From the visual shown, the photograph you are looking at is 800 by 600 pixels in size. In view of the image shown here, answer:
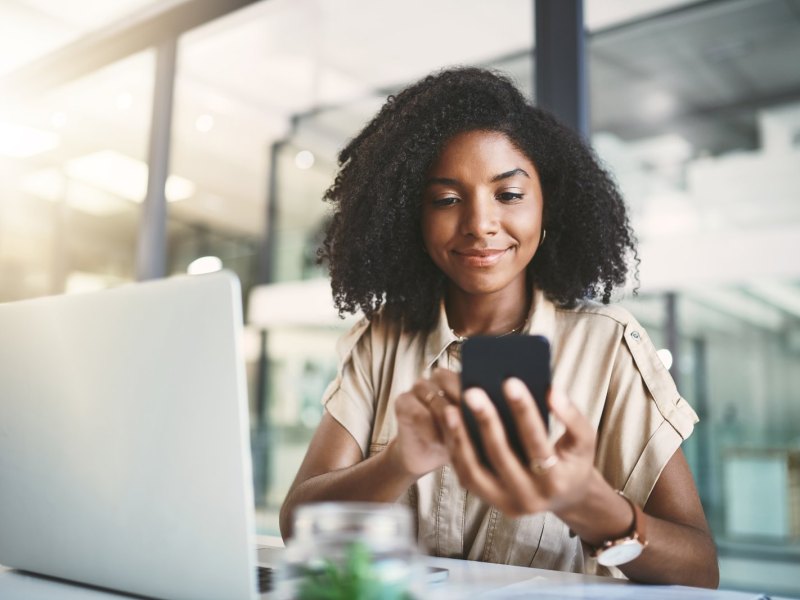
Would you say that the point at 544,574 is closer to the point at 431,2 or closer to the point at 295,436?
the point at 431,2

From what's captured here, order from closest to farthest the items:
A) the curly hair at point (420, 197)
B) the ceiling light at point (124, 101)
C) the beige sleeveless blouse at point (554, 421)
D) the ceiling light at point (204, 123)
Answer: the beige sleeveless blouse at point (554, 421)
the curly hair at point (420, 197)
the ceiling light at point (124, 101)
the ceiling light at point (204, 123)

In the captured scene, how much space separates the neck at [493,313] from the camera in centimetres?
141

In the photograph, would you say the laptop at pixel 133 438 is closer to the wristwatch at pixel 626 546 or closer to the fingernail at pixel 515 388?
the fingernail at pixel 515 388

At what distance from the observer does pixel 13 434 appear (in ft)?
2.79

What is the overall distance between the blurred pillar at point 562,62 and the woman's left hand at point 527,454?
129 centimetres

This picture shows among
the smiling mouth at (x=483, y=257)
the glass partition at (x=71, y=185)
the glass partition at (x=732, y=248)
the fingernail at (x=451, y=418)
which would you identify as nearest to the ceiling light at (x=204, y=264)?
the glass partition at (x=71, y=185)

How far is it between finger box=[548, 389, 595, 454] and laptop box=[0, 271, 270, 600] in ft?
0.98

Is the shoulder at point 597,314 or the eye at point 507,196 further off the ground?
the eye at point 507,196

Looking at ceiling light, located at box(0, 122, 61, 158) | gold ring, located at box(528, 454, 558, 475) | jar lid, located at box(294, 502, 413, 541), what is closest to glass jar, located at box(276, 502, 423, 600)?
jar lid, located at box(294, 502, 413, 541)

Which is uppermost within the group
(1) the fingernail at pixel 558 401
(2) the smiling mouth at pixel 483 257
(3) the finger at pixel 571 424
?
(2) the smiling mouth at pixel 483 257

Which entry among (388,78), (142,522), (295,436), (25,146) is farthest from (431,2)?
(142,522)

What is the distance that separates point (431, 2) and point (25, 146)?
267 centimetres

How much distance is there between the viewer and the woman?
1.00 metres

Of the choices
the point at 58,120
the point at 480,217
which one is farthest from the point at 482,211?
the point at 58,120
